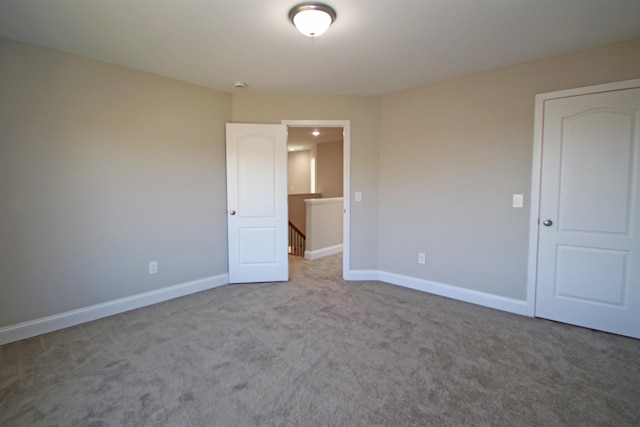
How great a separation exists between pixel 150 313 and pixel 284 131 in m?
2.57

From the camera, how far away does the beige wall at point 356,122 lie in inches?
161

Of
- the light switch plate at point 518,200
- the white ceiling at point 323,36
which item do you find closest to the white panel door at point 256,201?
the white ceiling at point 323,36

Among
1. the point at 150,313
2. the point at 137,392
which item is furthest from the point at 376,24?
the point at 150,313

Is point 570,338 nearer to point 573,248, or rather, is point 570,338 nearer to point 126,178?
point 573,248

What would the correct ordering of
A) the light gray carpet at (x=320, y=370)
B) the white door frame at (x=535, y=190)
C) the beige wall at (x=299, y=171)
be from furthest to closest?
the beige wall at (x=299, y=171), the white door frame at (x=535, y=190), the light gray carpet at (x=320, y=370)

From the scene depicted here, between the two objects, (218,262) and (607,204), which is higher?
(607,204)

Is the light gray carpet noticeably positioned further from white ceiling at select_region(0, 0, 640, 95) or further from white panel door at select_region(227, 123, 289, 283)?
white ceiling at select_region(0, 0, 640, 95)

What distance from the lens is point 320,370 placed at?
2201 mm

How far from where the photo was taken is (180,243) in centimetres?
368

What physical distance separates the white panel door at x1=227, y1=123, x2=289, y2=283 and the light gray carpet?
0.94 m

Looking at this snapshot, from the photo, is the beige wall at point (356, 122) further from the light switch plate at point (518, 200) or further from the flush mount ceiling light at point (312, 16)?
the flush mount ceiling light at point (312, 16)

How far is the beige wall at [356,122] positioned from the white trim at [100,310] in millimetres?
1905

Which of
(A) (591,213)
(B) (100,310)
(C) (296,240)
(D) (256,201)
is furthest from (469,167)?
(B) (100,310)

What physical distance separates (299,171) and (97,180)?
267 inches
